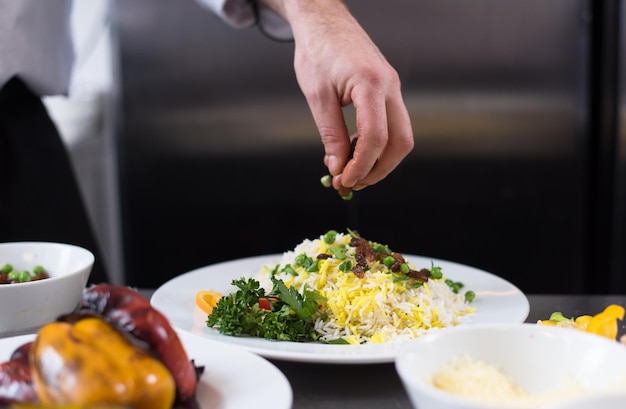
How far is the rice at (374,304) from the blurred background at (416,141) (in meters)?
1.90

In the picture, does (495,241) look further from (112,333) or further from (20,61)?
(112,333)

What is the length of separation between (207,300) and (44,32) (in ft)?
3.95

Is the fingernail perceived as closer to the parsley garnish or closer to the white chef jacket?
the parsley garnish

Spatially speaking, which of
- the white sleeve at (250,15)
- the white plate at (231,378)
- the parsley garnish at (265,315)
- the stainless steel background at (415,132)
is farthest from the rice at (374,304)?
the stainless steel background at (415,132)

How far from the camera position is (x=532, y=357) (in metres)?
0.95

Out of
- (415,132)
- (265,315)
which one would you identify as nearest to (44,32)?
(265,315)

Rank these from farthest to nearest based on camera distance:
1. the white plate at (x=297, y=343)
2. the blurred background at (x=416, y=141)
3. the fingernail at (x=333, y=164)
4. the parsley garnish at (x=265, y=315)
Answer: the blurred background at (x=416, y=141)
the fingernail at (x=333, y=164)
the parsley garnish at (x=265, y=315)
the white plate at (x=297, y=343)

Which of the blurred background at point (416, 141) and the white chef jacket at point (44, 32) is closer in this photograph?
the white chef jacket at point (44, 32)

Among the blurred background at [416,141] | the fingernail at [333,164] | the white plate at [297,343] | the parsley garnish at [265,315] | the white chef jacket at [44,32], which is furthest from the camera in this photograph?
the blurred background at [416,141]

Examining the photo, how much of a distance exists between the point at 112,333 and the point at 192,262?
2.76 metres

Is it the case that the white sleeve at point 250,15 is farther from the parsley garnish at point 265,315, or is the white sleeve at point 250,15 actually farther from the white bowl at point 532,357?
the white bowl at point 532,357

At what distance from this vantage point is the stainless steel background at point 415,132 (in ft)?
11.2

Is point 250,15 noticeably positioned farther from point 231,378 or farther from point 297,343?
point 231,378

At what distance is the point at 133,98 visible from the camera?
11.4ft
